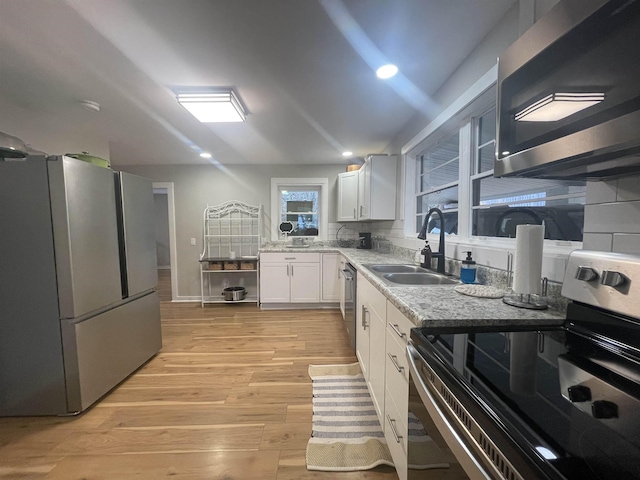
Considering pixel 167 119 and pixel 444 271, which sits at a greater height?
pixel 167 119

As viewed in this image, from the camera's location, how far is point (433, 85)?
2.07 m

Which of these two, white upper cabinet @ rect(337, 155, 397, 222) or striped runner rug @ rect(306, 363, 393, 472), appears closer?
striped runner rug @ rect(306, 363, 393, 472)

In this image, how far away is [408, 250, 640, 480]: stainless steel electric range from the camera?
417 mm

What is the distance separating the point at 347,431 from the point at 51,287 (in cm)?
210

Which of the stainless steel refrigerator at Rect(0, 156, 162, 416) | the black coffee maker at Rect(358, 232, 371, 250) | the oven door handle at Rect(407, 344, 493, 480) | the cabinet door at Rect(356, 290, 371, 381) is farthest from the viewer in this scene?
the black coffee maker at Rect(358, 232, 371, 250)

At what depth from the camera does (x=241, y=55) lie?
65.2 inches

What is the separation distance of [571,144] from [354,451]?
1.70m

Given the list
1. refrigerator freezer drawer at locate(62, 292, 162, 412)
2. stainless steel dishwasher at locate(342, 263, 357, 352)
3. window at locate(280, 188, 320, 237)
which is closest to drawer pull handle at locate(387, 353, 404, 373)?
stainless steel dishwasher at locate(342, 263, 357, 352)

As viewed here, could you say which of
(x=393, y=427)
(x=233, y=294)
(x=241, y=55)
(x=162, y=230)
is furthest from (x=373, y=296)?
(x=162, y=230)

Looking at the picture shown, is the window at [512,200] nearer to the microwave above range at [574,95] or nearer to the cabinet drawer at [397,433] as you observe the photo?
the microwave above range at [574,95]

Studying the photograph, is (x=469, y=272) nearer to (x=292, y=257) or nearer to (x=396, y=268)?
(x=396, y=268)

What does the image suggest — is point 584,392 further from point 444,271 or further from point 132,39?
point 132,39

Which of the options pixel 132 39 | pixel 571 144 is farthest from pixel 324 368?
pixel 132 39

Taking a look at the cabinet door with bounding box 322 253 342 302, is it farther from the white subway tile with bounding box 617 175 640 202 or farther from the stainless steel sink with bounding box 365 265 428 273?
the white subway tile with bounding box 617 175 640 202
